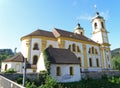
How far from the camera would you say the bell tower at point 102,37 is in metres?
43.4

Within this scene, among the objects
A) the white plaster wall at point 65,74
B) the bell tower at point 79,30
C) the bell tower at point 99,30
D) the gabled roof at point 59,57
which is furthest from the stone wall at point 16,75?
the bell tower at point 79,30

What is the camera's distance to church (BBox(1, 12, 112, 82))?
80.7 ft

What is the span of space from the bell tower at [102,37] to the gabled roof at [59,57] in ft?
63.1

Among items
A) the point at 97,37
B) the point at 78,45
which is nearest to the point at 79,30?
the point at 97,37

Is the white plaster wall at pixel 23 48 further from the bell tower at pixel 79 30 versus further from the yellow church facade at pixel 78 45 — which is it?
the bell tower at pixel 79 30

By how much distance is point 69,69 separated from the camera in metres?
24.9

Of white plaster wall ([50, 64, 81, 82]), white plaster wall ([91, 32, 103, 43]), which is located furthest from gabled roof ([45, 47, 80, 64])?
white plaster wall ([91, 32, 103, 43])

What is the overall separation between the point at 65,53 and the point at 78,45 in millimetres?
11466

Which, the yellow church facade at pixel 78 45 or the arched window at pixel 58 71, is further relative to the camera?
the yellow church facade at pixel 78 45

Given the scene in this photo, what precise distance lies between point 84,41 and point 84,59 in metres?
5.33

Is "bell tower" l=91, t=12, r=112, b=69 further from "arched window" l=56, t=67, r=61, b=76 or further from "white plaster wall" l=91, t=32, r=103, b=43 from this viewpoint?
"arched window" l=56, t=67, r=61, b=76

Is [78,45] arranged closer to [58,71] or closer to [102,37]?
[102,37]

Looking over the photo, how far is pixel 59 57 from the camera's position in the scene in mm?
25500

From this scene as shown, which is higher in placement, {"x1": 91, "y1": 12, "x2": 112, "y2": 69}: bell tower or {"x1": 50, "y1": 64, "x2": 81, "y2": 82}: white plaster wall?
{"x1": 91, "y1": 12, "x2": 112, "y2": 69}: bell tower
